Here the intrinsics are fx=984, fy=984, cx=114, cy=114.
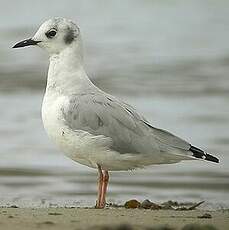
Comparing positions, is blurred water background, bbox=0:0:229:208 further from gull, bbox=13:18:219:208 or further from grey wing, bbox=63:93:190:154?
grey wing, bbox=63:93:190:154

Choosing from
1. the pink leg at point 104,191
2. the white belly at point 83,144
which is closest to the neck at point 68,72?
the white belly at point 83,144

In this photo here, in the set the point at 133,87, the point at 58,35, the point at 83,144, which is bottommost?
the point at 83,144

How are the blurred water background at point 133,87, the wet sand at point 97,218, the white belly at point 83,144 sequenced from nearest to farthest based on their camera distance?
the wet sand at point 97,218 < the white belly at point 83,144 < the blurred water background at point 133,87

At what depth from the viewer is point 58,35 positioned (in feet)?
27.5

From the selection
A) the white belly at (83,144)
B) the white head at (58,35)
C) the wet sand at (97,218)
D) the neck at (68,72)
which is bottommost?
the wet sand at (97,218)

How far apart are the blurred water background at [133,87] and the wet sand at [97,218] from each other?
170 cm

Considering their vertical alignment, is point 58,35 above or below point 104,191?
above

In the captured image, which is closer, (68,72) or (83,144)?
(83,144)

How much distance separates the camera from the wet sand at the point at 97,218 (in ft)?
20.5

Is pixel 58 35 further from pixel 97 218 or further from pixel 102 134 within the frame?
pixel 97 218

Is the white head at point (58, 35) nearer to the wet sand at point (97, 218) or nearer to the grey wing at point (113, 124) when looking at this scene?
the grey wing at point (113, 124)

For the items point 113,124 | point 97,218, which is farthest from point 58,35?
point 97,218

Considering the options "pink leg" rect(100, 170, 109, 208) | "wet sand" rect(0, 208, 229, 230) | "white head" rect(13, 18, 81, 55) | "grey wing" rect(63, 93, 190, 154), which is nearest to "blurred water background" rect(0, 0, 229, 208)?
"pink leg" rect(100, 170, 109, 208)

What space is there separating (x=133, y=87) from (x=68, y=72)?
7.38 meters
